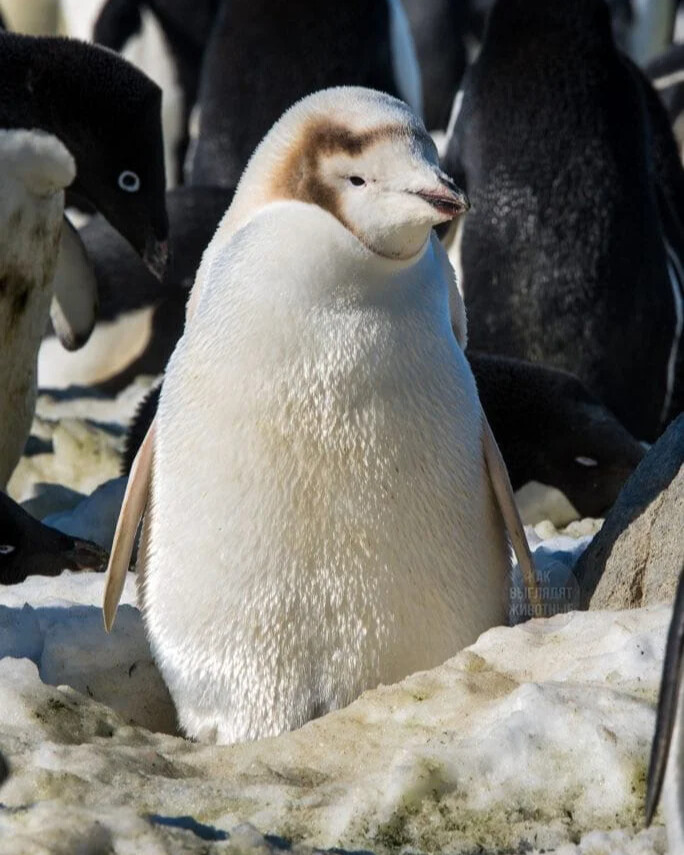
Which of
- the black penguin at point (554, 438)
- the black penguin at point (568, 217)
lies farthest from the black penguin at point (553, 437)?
the black penguin at point (568, 217)

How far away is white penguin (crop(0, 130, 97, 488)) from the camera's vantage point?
4750 mm

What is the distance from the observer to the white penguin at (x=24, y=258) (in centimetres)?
475

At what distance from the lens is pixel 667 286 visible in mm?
6301

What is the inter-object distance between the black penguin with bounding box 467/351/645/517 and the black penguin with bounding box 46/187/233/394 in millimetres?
2548

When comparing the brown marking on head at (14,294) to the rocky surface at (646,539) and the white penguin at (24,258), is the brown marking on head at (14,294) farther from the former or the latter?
the rocky surface at (646,539)

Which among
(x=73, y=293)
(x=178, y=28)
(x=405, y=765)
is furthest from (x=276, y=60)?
(x=405, y=765)

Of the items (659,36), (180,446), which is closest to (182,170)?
(659,36)

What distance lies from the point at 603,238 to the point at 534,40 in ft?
2.58

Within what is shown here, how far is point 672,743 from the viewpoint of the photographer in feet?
6.17

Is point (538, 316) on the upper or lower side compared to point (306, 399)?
lower

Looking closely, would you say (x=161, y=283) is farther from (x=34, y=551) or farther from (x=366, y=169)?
(x=366, y=169)

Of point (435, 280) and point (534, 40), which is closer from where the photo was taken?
point (435, 280)

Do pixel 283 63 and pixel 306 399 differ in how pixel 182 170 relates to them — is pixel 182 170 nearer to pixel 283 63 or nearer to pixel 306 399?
pixel 283 63

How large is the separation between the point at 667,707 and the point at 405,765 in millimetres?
593
